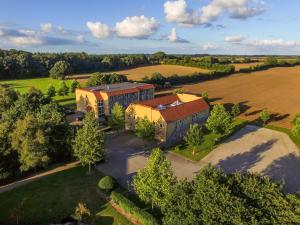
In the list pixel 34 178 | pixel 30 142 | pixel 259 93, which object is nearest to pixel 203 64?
pixel 259 93

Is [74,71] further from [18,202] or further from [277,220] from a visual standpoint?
[277,220]

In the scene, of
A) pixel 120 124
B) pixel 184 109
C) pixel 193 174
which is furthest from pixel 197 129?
pixel 120 124

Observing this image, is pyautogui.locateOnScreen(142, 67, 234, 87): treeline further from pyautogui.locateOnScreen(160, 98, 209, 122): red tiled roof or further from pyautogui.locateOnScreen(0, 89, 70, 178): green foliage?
pyautogui.locateOnScreen(0, 89, 70, 178): green foliage

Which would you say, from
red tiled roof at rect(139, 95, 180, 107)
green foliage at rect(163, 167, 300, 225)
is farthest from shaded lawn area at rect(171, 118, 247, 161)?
green foliage at rect(163, 167, 300, 225)

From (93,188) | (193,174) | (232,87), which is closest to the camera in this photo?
(93,188)

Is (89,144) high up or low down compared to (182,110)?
down

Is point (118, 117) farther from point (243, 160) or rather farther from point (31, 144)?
point (243, 160)
